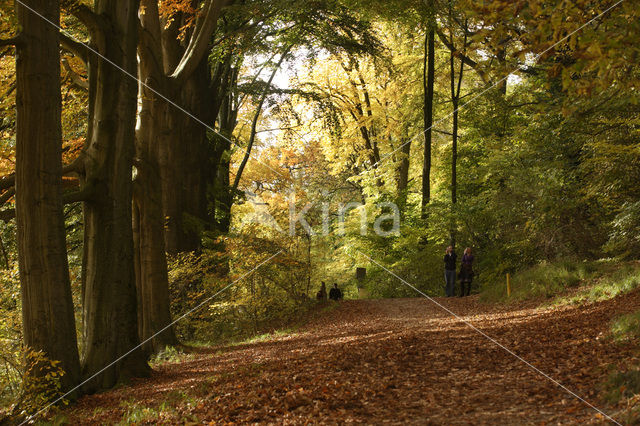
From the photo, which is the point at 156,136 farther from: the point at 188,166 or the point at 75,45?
the point at 188,166

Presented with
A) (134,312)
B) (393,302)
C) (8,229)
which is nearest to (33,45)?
(134,312)

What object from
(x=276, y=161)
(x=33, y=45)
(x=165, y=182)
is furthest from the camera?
(x=276, y=161)

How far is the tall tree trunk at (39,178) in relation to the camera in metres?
7.80

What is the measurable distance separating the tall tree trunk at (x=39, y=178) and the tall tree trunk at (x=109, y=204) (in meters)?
1.26

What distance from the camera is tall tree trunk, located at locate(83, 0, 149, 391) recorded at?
30.6 feet

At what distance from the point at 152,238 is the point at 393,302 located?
8.85 metres

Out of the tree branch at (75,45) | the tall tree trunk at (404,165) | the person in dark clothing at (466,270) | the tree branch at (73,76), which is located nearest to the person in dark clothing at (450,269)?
the person in dark clothing at (466,270)

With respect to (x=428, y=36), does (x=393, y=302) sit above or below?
below

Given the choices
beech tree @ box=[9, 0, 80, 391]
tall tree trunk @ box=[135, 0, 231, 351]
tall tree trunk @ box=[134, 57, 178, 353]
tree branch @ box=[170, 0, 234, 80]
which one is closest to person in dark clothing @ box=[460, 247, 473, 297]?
tall tree trunk @ box=[135, 0, 231, 351]

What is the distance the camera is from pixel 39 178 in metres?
7.84

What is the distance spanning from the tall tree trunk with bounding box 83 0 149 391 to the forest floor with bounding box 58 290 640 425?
73 cm

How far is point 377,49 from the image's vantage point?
53.0 ft

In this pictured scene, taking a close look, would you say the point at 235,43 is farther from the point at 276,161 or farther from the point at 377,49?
the point at 276,161

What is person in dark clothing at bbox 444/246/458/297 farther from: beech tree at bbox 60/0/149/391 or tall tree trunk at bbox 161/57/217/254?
beech tree at bbox 60/0/149/391
